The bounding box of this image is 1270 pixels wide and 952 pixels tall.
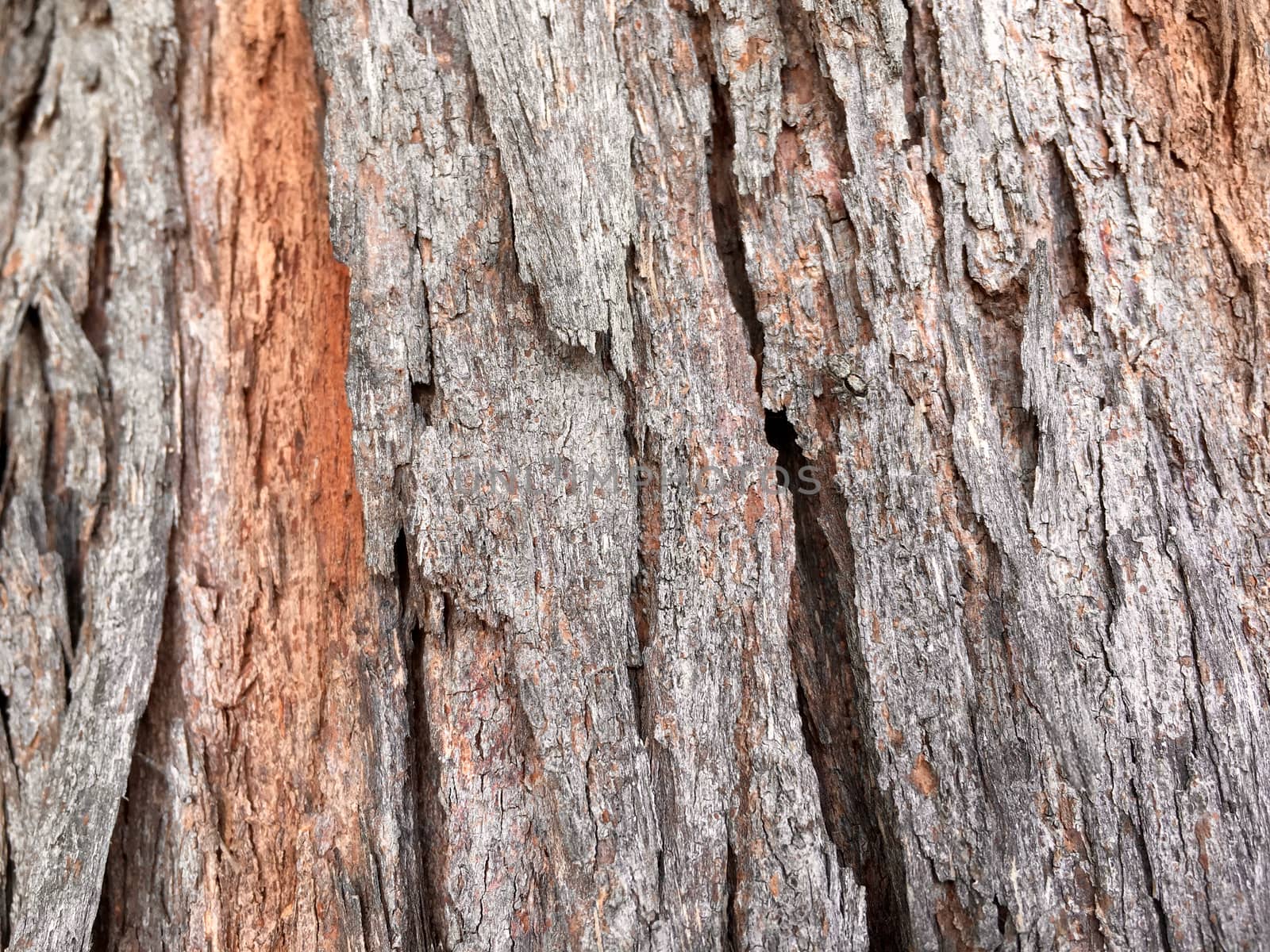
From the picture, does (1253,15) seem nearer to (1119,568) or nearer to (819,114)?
(819,114)

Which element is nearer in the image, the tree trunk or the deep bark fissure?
the tree trunk

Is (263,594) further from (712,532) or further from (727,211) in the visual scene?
(727,211)

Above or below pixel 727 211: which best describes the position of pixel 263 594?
below

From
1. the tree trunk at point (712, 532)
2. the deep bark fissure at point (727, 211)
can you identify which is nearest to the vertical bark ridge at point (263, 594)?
the tree trunk at point (712, 532)

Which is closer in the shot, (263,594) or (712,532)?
(712,532)

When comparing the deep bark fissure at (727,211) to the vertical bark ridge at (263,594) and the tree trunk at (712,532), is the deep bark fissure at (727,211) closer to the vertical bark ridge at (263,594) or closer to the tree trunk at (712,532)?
the tree trunk at (712,532)

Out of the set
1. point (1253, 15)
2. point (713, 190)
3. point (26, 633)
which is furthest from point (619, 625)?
point (1253, 15)

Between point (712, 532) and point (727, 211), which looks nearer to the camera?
point (712, 532)

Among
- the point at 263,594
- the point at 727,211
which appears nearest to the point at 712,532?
the point at 727,211

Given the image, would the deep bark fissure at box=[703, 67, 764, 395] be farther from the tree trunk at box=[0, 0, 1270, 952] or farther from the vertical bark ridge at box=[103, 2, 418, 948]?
the vertical bark ridge at box=[103, 2, 418, 948]

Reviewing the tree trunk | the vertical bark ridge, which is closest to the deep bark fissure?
the tree trunk
